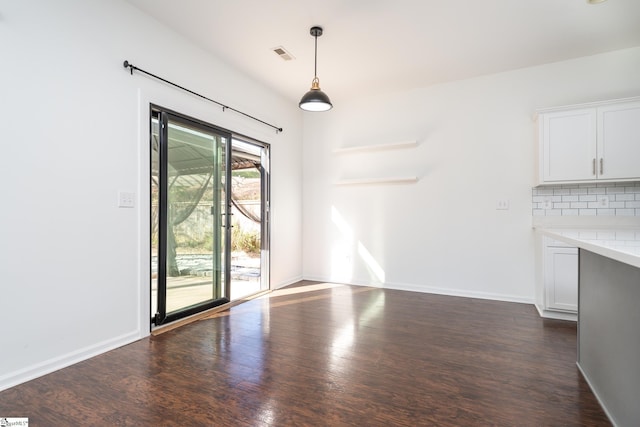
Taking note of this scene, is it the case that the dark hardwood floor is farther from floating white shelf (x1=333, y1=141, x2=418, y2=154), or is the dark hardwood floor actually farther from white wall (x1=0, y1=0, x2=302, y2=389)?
floating white shelf (x1=333, y1=141, x2=418, y2=154)

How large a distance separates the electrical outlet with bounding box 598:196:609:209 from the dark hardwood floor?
141cm

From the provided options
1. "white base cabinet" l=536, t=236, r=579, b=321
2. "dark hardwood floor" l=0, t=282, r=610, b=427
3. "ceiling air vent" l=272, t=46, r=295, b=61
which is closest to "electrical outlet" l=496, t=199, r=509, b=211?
"white base cabinet" l=536, t=236, r=579, b=321

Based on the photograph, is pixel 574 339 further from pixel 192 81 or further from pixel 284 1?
pixel 192 81

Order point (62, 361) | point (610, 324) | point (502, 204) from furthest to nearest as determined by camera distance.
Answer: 1. point (502, 204)
2. point (62, 361)
3. point (610, 324)

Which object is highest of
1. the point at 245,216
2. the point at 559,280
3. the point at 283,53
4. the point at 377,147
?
the point at 283,53

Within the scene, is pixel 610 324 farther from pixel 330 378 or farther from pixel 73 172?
pixel 73 172

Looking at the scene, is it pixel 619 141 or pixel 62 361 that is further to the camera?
pixel 619 141

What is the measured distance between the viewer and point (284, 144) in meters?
5.07

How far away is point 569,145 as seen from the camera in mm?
3479

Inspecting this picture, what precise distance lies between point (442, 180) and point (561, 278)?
1.79 meters

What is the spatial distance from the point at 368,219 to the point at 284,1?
3.11m

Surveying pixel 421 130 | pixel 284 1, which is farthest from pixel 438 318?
pixel 284 1

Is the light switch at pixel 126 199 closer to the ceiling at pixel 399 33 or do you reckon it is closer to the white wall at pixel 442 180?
the ceiling at pixel 399 33

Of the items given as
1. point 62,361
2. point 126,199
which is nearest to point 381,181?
point 126,199
